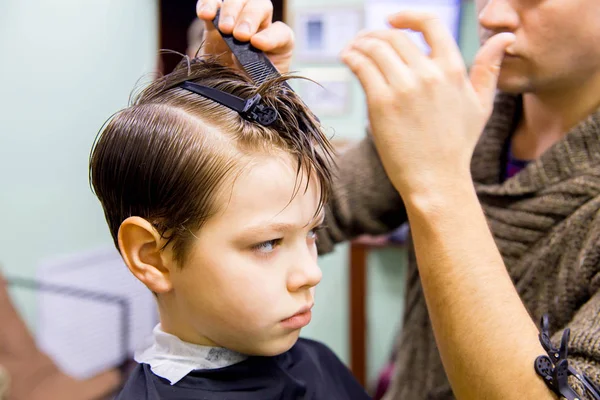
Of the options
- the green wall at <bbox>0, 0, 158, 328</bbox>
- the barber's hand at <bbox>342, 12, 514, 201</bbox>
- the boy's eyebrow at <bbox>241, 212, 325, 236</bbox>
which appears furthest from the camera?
the green wall at <bbox>0, 0, 158, 328</bbox>

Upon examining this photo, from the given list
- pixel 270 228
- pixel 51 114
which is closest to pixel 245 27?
pixel 270 228

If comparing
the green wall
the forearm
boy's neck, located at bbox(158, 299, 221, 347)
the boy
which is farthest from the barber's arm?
the green wall

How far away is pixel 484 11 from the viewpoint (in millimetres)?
798

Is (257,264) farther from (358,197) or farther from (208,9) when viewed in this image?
(358,197)

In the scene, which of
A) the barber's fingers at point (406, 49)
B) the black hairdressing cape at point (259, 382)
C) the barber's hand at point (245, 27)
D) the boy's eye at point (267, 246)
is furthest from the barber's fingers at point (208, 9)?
the black hairdressing cape at point (259, 382)

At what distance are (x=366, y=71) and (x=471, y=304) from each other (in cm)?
31

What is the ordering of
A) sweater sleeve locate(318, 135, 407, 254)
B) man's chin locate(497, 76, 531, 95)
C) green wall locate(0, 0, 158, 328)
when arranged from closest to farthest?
man's chin locate(497, 76, 531, 95) → sweater sleeve locate(318, 135, 407, 254) → green wall locate(0, 0, 158, 328)

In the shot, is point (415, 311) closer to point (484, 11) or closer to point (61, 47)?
point (484, 11)

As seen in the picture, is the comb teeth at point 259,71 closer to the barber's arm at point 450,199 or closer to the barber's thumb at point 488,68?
the barber's arm at point 450,199

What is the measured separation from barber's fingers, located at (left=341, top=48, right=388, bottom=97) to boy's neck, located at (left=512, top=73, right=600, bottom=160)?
32cm

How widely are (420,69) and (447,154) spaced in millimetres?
109

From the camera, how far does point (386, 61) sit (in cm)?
68

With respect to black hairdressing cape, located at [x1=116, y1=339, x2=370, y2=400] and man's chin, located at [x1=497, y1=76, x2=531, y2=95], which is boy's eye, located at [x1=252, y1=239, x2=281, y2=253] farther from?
man's chin, located at [x1=497, y1=76, x2=531, y2=95]

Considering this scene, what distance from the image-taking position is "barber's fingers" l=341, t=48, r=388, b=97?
2.22 feet
